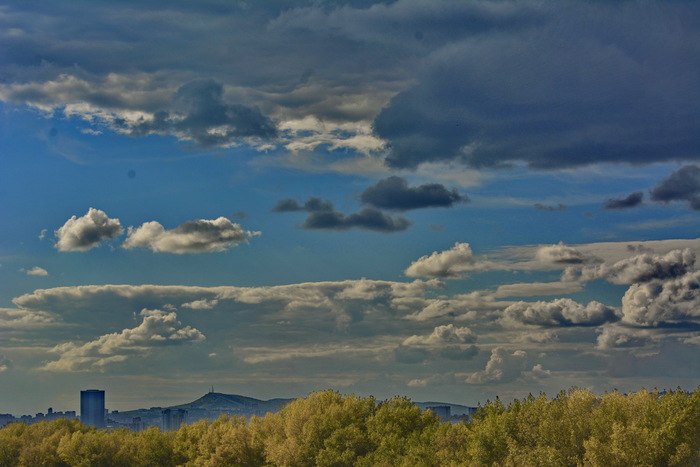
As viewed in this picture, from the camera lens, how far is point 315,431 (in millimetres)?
92938

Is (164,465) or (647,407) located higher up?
(647,407)

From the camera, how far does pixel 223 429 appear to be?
363ft

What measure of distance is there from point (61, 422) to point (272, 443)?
5318cm

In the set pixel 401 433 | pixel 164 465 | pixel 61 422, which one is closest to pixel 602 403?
pixel 401 433

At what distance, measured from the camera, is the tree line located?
62312 mm

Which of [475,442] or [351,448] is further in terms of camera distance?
[351,448]

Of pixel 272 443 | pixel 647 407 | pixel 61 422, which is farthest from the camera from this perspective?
pixel 61 422

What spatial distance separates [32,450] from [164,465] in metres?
20.0

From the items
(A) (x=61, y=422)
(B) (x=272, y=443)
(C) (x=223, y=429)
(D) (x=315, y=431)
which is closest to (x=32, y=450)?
(A) (x=61, y=422)

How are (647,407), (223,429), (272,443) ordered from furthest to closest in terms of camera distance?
(223,429)
(272,443)
(647,407)

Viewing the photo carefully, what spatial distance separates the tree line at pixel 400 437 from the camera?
6231 cm

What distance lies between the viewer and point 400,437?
88688 millimetres

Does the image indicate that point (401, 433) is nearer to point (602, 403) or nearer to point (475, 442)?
point (475, 442)

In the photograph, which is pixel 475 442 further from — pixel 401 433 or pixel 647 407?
pixel 401 433
